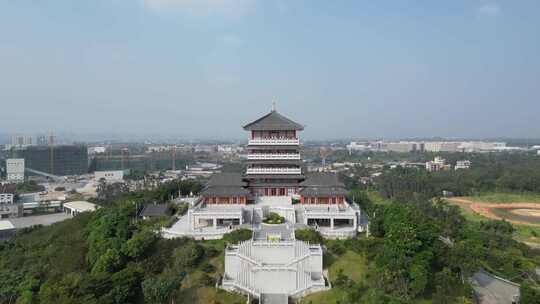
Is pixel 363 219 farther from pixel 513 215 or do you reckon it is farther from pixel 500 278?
pixel 513 215

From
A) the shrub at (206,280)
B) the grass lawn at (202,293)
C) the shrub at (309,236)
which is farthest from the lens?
the shrub at (309,236)

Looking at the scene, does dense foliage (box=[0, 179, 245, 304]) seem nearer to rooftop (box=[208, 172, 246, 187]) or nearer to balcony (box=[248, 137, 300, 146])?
rooftop (box=[208, 172, 246, 187])

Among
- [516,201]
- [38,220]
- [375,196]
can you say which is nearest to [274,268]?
[38,220]

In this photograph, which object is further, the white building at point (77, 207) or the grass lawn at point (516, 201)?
the white building at point (77, 207)

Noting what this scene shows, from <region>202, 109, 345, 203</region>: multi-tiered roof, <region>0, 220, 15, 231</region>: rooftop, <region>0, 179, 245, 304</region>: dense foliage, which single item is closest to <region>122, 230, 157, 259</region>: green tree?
<region>0, 179, 245, 304</region>: dense foliage

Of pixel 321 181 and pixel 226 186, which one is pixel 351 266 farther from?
pixel 226 186

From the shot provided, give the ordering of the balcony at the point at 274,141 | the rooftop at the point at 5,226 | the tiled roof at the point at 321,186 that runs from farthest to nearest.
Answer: the rooftop at the point at 5,226, the balcony at the point at 274,141, the tiled roof at the point at 321,186

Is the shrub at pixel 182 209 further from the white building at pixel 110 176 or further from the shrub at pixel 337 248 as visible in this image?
the white building at pixel 110 176

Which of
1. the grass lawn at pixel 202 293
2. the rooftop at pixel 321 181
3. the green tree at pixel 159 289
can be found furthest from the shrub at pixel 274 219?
the green tree at pixel 159 289
